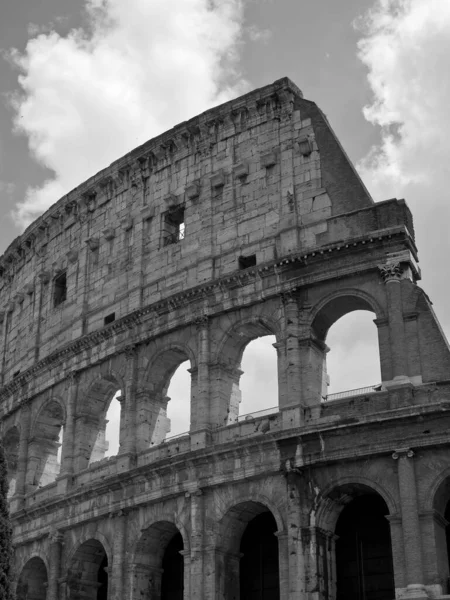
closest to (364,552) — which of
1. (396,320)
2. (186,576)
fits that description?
(186,576)

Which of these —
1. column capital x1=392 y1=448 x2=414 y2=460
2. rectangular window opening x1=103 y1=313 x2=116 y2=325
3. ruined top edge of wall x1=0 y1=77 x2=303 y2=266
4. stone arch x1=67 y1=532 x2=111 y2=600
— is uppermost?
ruined top edge of wall x1=0 y1=77 x2=303 y2=266

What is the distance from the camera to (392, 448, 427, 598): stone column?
18.5m

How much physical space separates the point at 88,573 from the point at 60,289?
983cm

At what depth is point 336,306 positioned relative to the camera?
75.3ft

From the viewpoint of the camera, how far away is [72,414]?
27.1 meters

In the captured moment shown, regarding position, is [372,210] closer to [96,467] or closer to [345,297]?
[345,297]

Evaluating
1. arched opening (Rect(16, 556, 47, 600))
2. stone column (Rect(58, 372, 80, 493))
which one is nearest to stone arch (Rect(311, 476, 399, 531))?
stone column (Rect(58, 372, 80, 493))

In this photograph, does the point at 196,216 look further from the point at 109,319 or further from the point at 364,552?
the point at 364,552

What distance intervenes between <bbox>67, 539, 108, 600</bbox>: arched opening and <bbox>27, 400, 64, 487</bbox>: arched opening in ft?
13.0

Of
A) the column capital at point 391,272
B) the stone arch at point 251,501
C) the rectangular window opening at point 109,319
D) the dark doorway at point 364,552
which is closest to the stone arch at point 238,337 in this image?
the column capital at point 391,272

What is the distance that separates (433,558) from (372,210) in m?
8.31

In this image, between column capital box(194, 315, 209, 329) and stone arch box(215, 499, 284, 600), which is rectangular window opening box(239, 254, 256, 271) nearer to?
column capital box(194, 315, 209, 329)

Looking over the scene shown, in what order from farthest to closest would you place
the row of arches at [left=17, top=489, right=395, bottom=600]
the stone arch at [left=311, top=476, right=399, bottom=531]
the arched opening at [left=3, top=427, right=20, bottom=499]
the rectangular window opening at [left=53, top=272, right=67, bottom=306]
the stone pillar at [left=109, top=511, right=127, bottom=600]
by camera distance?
1. the rectangular window opening at [left=53, top=272, right=67, bottom=306]
2. the arched opening at [left=3, top=427, right=20, bottom=499]
3. the stone pillar at [left=109, top=511, right=127, bottom=600]
4. the row of arches at [left=17, top=489, right=395, bottom=600]
5. the stone arch at [left=311, top=476, right=399, bottom=531]

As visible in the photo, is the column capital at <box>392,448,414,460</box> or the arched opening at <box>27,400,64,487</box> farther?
the arched opening at <box>27,400,64,487</box>
